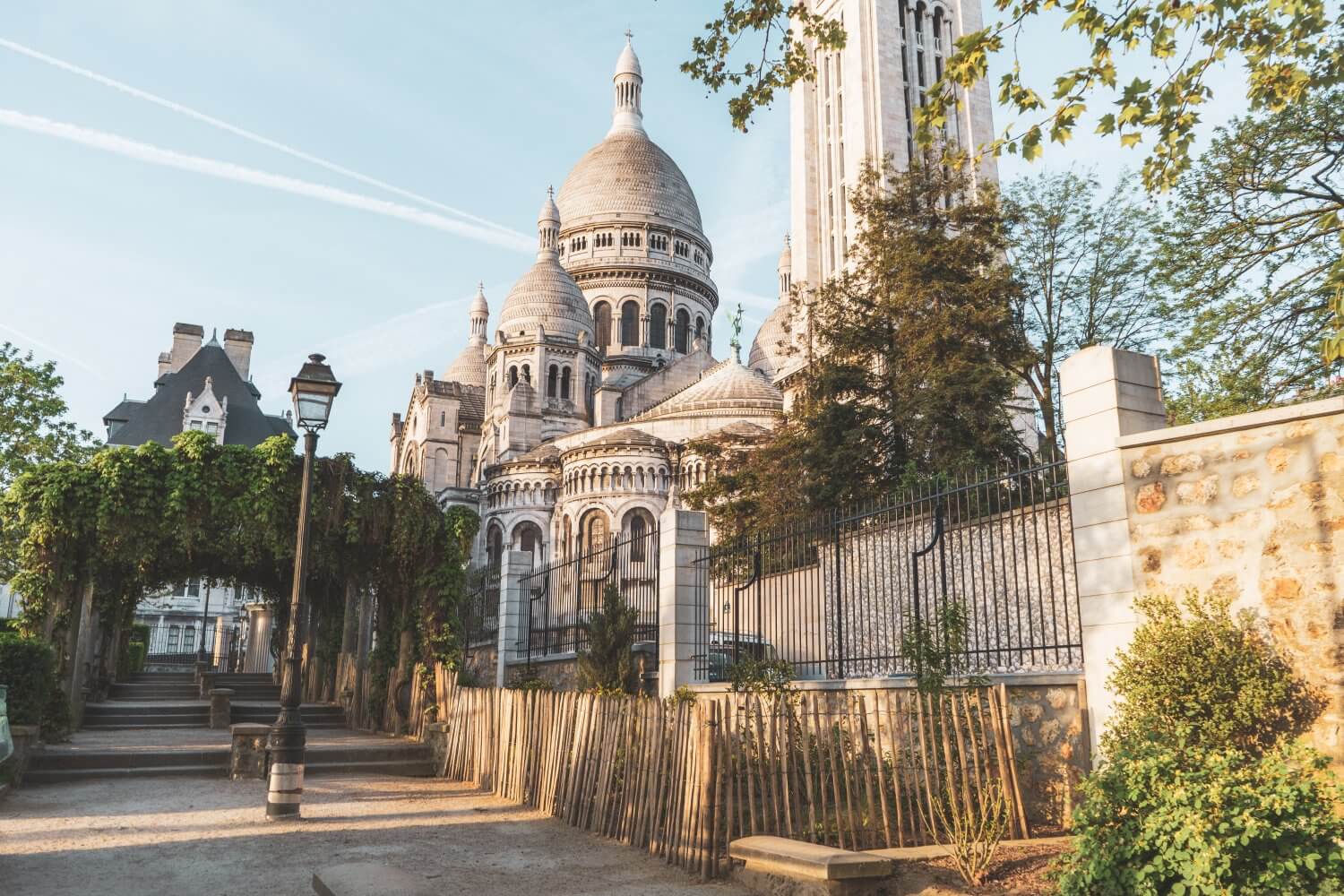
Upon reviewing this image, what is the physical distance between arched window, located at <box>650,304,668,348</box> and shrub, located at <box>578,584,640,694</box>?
54.5 metres

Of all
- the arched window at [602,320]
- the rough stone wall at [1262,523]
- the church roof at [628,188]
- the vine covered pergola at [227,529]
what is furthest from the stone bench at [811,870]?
the church roof at [628,188]

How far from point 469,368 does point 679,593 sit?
2535 inches

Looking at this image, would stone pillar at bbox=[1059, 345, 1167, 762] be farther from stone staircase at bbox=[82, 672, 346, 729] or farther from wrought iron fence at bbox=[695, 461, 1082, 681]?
stone staircase at bbox=[82, 672, 346, 729]

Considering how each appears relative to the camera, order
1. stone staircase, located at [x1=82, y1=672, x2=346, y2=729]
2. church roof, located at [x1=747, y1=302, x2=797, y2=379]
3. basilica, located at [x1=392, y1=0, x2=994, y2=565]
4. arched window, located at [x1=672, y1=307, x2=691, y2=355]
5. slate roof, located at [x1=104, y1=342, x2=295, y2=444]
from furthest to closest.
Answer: arched window, located at [x1=672, y1=307, x2=691, y2=355]
church roof, located at [x1=747, y1=302, x2=797, y2=379]
slate roof, located at [x1=104, y1=342, x2=295, y2=444]
basilica, located at [x1=392, y1=0, x2=994, y2=565]
stone staircase, located at [x1=82, y1=672, x2=346, y2=729]

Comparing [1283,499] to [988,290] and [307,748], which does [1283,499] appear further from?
[988,290]

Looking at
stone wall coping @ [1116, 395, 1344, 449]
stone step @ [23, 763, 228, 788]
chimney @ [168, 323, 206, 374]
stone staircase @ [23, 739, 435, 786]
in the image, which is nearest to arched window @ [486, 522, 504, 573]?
chimney @ [168, 323, 206, 374]

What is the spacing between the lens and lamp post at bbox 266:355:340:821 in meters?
9.64

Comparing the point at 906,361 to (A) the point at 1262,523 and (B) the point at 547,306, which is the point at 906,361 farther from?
(B) the point at 547,306

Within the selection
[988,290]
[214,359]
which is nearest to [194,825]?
[988,290]

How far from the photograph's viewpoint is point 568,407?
56.0m

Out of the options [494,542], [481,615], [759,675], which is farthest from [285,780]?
[494,542]

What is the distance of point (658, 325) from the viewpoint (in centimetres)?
6612

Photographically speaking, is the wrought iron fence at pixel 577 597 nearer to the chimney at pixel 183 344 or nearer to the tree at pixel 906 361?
the tree at pixel 906 361

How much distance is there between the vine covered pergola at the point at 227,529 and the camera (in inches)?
538
